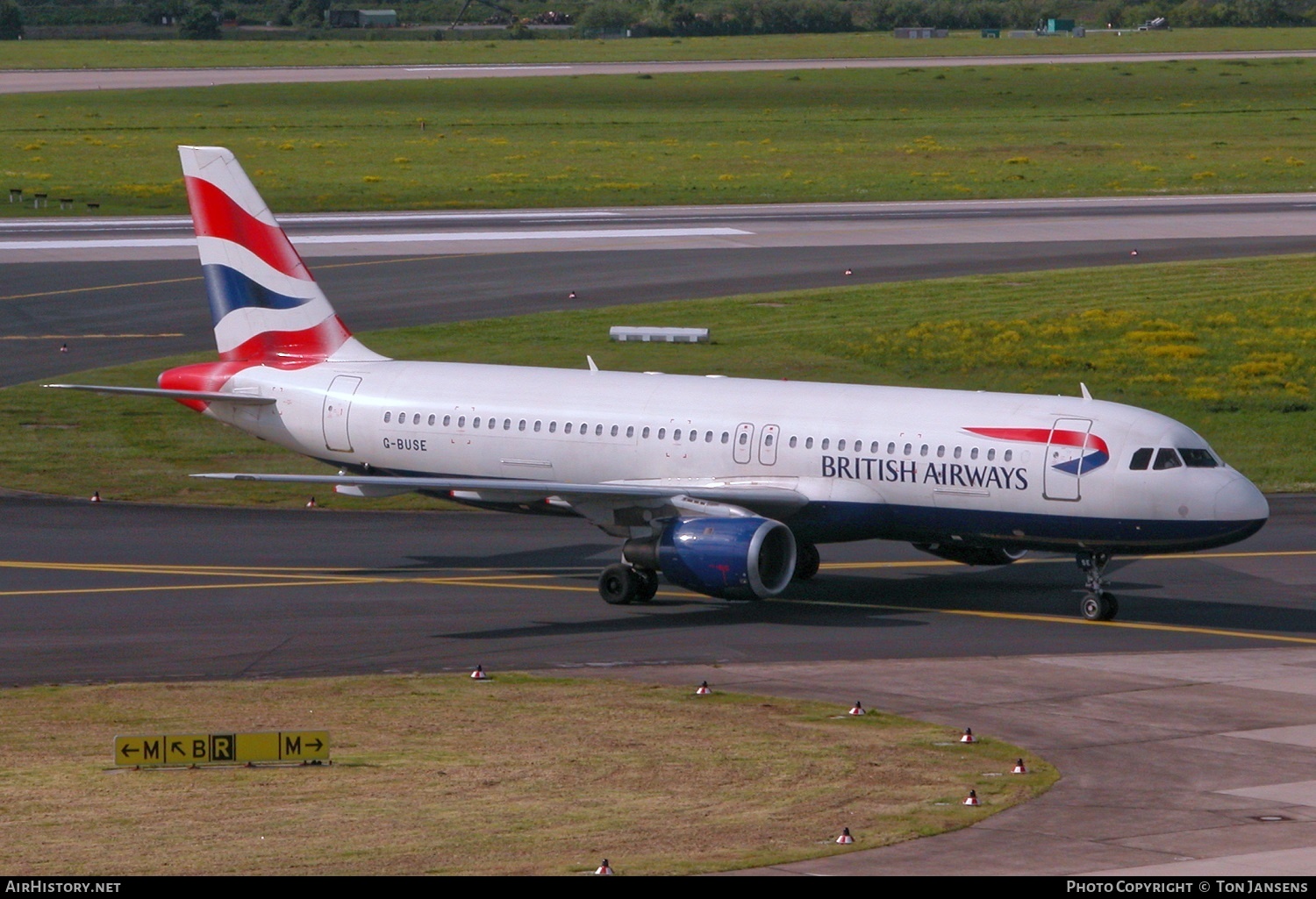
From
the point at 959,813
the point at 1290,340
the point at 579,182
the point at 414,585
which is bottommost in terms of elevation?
the point at 959,813

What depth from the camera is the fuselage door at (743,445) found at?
3884 cm

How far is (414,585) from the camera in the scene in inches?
1581

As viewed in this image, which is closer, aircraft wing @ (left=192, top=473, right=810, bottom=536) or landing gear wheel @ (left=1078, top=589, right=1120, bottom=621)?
landing gear wheel @ (left=1078, top=589, right=1120, bottom=621)

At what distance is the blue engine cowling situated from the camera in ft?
118

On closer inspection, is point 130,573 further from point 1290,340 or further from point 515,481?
point 1290,340

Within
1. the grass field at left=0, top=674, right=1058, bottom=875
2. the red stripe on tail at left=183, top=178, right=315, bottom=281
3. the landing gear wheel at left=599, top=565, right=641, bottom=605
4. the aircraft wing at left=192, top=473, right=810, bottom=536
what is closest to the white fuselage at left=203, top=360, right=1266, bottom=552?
the aircraft wing at left=192, top=473, right=810, bottom=536

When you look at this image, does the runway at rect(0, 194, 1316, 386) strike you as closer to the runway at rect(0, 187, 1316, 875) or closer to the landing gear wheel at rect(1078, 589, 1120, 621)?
the runway at rect(0, 187, 1316, 875)

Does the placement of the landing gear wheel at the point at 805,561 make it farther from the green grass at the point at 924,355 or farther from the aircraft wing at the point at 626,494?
the green grass at the point at 924,355

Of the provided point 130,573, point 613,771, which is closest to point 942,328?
point 130,573

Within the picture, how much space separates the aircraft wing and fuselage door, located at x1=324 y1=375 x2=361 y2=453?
3284 mm

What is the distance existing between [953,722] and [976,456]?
9.06 metres

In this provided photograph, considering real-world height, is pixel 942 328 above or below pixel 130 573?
above

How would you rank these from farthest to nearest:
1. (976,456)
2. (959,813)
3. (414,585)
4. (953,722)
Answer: (414,585), (976,456), (953,722), (959,813)

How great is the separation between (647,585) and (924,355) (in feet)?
96.4
